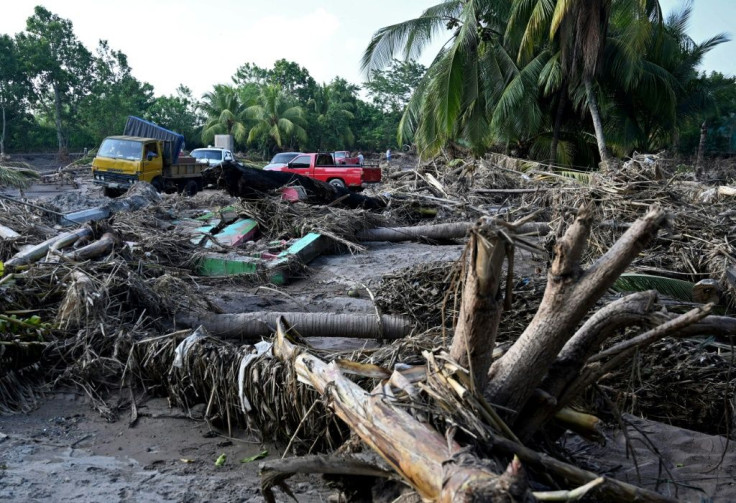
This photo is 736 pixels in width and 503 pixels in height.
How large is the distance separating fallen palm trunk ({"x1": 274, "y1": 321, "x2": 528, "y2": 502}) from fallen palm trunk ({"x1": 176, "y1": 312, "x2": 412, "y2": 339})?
2.45 meters

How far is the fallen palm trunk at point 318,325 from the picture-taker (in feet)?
19.9

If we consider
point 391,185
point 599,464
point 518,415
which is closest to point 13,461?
point 518,415

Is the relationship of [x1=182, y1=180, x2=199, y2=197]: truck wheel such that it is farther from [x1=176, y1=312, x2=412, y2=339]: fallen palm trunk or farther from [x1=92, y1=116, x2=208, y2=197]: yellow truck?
[x1=176, y1=312, x2=412, y2=339]: fallen palm trunk

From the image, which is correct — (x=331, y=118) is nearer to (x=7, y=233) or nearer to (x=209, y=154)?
(x=209, y=154)

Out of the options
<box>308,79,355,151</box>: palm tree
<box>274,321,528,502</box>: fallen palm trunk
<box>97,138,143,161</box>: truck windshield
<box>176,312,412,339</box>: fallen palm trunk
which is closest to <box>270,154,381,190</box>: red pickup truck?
<box>97,138,143,161</box>: truck windshield

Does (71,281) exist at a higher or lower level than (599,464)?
higher

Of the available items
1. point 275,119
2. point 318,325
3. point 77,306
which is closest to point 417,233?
point 318,325

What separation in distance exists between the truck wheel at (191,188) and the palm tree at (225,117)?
27053 millimetres

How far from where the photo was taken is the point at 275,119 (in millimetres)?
47844

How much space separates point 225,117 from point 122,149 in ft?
97.4

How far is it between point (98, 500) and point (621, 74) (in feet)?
67.8

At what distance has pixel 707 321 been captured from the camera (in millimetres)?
3057

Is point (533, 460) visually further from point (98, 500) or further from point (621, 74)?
point (621, 74)

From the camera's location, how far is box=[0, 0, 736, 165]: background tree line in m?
17.9
